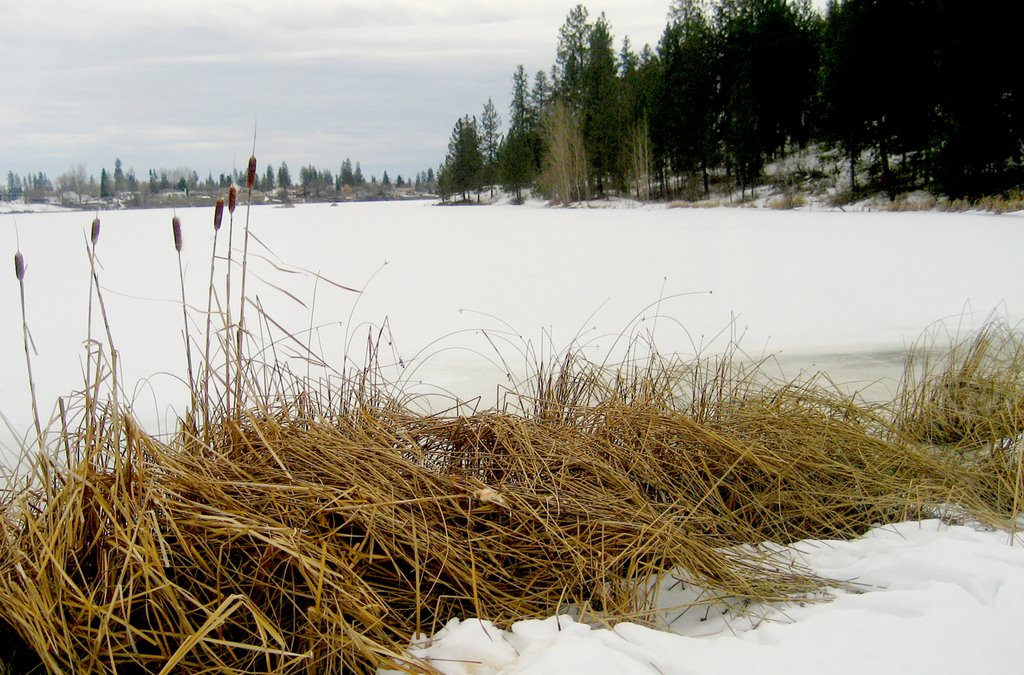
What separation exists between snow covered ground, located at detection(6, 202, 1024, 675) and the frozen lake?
0.03 metres

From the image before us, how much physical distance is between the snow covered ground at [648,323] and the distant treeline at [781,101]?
3503 mm

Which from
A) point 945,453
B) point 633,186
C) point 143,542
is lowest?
point 945,453

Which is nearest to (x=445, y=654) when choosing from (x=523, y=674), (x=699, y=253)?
(x=523, y=674)

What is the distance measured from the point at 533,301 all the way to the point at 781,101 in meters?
26.5

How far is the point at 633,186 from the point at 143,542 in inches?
1690

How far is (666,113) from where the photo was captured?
1312 inches

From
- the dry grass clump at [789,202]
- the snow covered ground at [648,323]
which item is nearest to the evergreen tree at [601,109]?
the dry grass clump at [789,202]

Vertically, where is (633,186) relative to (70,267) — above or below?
above

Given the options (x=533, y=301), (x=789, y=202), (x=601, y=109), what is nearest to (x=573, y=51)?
(x=601, y=109)

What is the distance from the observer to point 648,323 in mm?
5961

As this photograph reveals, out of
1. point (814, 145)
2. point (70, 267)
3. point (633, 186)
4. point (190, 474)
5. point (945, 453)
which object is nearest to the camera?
point (190, 474)

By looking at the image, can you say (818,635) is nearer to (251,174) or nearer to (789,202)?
(251,174)

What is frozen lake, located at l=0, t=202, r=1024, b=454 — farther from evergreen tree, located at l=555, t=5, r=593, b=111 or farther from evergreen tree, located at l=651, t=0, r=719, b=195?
evergreen tree, located at l=555, t=5, r=593, b=111

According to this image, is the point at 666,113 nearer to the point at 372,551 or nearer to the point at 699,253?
the point at 699,253
